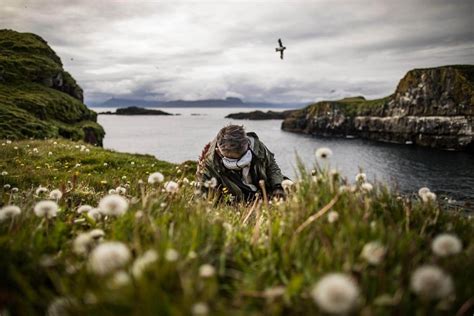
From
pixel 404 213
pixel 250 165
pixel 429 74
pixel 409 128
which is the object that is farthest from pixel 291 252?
pixel 429 74

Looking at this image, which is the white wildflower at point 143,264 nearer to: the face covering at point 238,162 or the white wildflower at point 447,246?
the white wildflower at point 447,246

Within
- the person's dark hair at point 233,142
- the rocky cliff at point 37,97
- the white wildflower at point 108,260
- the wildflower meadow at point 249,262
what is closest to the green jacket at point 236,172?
the person's dark hair at point 233,142

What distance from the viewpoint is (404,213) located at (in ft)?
12.0

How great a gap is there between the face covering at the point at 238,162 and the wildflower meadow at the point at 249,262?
14.6ft

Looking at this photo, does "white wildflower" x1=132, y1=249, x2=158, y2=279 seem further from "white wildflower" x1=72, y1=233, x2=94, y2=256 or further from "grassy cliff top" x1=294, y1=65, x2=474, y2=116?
"grassy cliff top" x1=294, y1=65, x2=474, y2=116

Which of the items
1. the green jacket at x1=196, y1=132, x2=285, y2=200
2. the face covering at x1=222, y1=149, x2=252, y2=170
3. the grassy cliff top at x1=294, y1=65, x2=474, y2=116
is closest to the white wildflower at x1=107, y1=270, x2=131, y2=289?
the face covering at x1=222, y1=149, x2=252, y2=170

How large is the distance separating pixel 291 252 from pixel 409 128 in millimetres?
164566

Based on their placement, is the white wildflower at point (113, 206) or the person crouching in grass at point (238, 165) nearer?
the white wildflower at point (113, 206)

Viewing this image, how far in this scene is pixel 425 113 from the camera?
146 metres

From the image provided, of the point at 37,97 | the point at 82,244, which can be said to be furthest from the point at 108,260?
the point at 37,97

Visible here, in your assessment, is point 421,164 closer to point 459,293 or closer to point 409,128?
point 409,128

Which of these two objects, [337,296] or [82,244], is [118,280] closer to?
[82,244]

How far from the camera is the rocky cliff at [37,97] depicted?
43.6 m

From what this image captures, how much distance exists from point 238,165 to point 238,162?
0.26 feet
